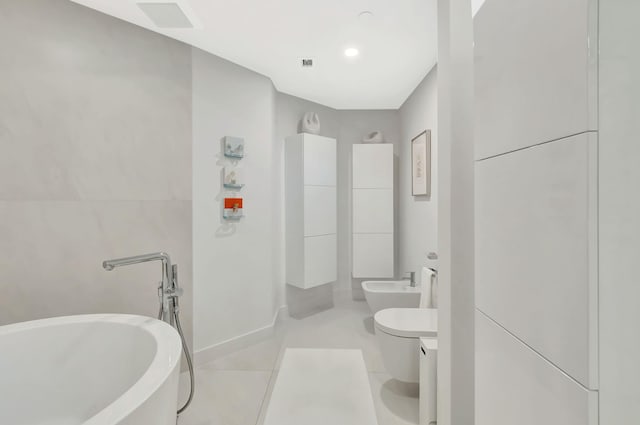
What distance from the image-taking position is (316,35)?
2154mm

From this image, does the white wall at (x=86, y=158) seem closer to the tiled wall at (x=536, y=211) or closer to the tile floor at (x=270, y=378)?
the tile floor at (x=270, y=378)

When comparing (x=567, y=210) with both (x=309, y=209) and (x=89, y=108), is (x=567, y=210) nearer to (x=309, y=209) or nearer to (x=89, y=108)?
(x=89, y=108)

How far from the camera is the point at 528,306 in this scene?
59 cm

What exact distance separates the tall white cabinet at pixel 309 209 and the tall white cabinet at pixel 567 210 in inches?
104

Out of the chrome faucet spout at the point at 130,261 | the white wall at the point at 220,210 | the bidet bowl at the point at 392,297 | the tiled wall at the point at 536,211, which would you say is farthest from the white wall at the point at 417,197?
the chrome faucet spout at the point at 130,261

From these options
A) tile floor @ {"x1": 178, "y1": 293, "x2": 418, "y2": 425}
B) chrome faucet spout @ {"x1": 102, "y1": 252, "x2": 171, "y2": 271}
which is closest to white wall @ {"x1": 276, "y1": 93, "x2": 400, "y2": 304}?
tile floor @ {"x1": 178, "y1": 293, "x2": 418, "y2": 425}

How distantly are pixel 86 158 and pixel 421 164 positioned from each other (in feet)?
8.30

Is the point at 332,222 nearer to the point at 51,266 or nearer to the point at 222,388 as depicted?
the point at 222,388

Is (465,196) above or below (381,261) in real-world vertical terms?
above

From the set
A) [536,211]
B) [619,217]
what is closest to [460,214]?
[536,211]

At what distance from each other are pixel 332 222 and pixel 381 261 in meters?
0.74

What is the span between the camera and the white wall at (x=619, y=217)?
0.44 metres

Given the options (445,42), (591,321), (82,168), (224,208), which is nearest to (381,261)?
(224,208)

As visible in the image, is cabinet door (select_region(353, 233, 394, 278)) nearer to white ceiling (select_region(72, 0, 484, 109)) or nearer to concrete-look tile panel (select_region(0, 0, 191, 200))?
white ceiling (select_region(72, 0, 484, 109))
